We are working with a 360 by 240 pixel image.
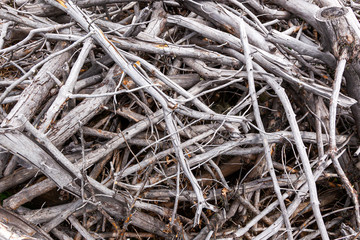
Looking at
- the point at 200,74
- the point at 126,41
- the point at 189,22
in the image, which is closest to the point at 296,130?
the point at 200,74

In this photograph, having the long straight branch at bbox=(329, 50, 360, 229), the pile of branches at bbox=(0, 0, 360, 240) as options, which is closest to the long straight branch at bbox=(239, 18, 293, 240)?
the pile of branches at bbox=(0, 0, 360, 240)

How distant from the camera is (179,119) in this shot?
164cm

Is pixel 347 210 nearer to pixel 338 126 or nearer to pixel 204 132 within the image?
pixel 338 126

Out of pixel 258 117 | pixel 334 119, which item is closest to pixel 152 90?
pixel 258 117

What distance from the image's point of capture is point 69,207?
4.91 ft

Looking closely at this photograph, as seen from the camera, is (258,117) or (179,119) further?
(179,119)

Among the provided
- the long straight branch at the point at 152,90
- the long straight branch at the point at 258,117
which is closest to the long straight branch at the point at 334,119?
the long straight branch at the point at 258,117

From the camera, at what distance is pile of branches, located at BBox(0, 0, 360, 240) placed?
1376 millimetres

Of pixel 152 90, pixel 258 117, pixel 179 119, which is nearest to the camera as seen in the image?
pixel 152 90

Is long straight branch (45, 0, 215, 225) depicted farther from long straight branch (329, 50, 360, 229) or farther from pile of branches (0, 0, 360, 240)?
long straight branch (329, 50, 360, 229)

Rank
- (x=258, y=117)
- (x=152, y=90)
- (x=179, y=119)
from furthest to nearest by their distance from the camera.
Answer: (x=179, y=119)
(x=258, y=117)
(x=152, y=90)

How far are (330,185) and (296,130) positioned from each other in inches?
24.8

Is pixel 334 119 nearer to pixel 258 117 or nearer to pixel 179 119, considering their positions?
pixel 258 117

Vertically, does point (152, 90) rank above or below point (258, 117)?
above
